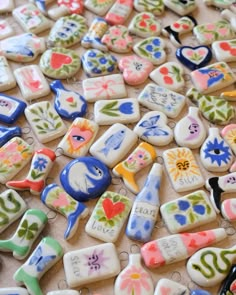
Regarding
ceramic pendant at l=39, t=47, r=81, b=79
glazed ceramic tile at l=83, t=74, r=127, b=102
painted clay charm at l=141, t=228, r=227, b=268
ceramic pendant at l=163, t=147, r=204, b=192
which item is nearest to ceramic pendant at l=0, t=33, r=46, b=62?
ceramic pendant at l=39, t=47, r=81, b=79

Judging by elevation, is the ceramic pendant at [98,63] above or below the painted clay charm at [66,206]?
above

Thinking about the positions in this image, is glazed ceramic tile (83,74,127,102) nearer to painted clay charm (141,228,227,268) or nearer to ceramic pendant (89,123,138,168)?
ceramic pendant (89,123,138,168)

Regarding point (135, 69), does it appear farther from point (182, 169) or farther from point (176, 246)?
point (176, 246)

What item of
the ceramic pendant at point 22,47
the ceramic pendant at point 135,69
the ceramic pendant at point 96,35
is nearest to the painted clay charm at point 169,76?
the ceramic pendant at point 135,69

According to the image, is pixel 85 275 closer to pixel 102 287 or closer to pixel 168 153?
pixel 102 287

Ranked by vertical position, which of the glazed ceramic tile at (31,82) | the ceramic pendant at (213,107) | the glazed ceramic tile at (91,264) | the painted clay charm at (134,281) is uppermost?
the glazed ceramic tile at (31,82)

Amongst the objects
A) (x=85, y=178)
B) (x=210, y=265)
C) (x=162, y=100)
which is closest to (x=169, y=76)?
(x=162, y=100)

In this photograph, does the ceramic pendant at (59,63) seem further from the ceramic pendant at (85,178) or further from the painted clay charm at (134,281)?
the painted clay charm at (134,281)

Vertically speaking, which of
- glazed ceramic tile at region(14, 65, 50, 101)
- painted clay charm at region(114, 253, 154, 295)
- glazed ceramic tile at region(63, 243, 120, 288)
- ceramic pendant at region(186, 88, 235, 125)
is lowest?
painted clay charm at region(114, 253, 154, 295)
